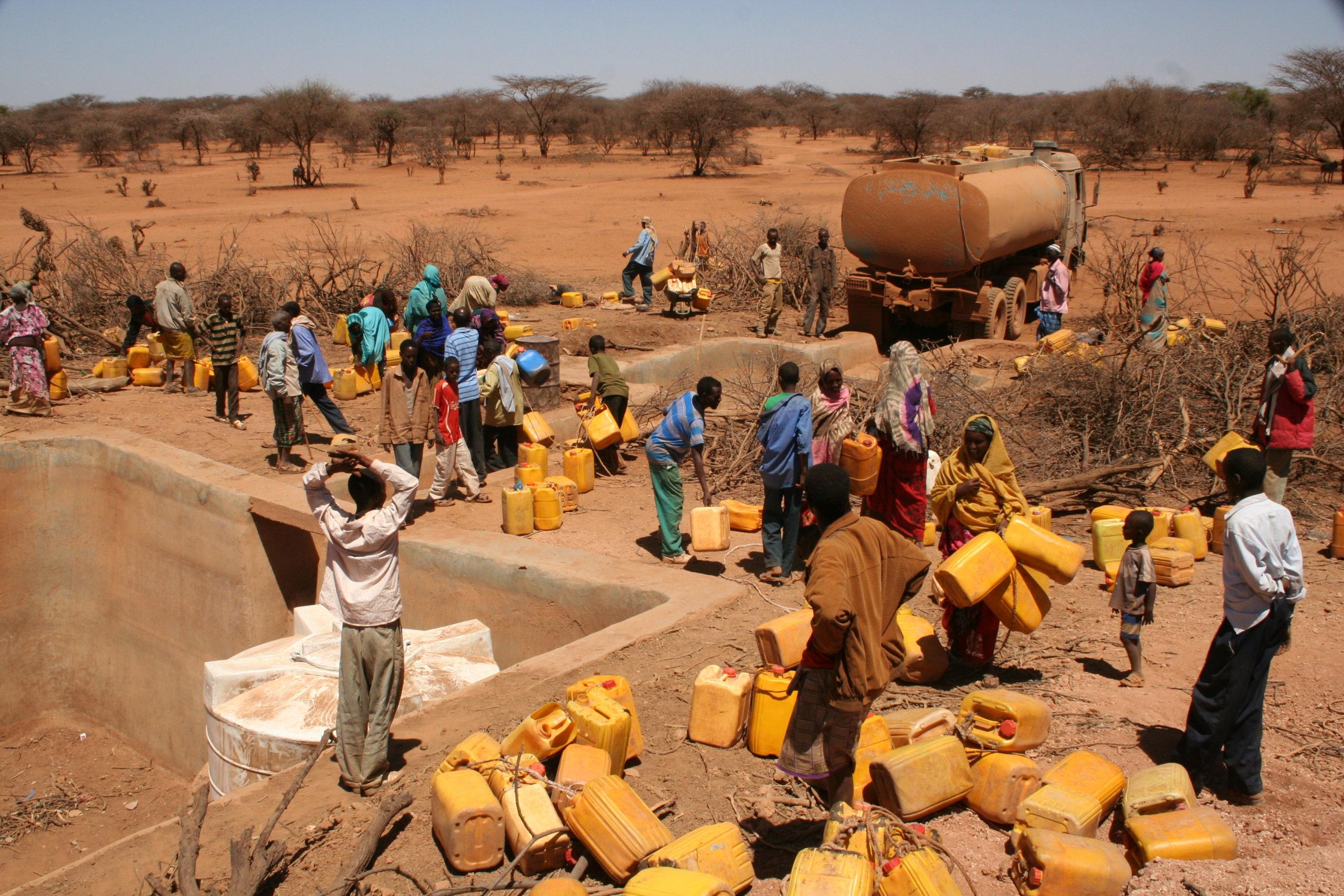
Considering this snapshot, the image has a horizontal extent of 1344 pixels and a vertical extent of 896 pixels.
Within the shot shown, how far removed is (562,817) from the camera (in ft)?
13.6

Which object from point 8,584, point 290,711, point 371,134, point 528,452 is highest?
point 371,134

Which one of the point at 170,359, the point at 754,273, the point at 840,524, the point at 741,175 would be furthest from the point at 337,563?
the point at 741,175

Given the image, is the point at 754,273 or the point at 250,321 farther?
the point at 754,273

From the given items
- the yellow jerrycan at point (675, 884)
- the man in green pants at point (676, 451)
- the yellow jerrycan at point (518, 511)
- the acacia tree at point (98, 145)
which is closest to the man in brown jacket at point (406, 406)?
the yellow jerrycan at point (518, 511)

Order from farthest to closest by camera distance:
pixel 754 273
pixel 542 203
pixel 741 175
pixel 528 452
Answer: pixel 741 175, pixel 542 203, pixel 754 273, pixel 528 452

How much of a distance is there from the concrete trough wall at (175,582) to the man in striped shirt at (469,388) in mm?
1543

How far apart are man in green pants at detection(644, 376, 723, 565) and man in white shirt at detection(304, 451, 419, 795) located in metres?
2.81

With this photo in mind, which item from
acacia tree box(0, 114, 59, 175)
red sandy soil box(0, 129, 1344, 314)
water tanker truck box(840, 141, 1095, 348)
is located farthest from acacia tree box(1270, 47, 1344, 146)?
acacia tree box(0, 114, 59, 175)

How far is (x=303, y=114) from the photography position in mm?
40281

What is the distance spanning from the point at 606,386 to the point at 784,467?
11.2 ft

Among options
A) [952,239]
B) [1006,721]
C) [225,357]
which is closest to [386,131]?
[952,239]

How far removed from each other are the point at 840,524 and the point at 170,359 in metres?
10.6

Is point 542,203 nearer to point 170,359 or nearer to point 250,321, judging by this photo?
point 250,321

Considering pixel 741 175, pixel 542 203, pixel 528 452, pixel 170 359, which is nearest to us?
pixel 528 452
